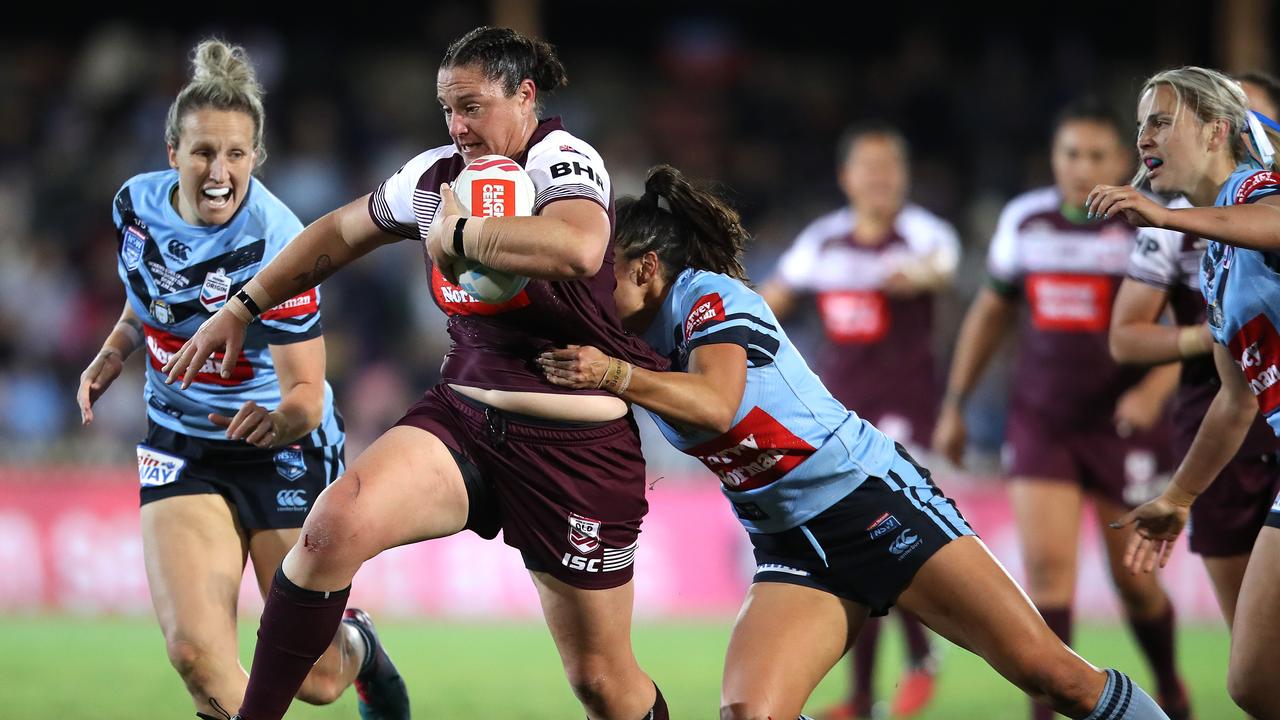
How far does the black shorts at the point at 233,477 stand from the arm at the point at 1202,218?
2.74 metres

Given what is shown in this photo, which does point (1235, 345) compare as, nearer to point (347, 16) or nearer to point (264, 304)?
point (264, 304)

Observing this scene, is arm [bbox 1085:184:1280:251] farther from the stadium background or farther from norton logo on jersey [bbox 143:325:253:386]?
the stadium background

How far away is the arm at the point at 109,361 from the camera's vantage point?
16.2 feet

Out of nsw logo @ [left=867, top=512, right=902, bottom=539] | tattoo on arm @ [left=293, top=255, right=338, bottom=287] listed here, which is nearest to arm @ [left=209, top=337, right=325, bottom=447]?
tattoo on arm @ [left=293, top=255, right=338, bottom=287]

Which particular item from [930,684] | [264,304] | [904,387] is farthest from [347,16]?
[264,304]

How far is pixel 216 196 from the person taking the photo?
15.9 feet

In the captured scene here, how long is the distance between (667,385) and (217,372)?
1744 millimetres

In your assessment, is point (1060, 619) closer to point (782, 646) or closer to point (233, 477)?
point (782, 646)

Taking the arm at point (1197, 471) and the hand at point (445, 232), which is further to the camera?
the arm at point (1197, 471)

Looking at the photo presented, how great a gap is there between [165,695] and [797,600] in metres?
4.09

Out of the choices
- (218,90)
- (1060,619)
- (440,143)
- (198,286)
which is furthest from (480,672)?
(440,143)

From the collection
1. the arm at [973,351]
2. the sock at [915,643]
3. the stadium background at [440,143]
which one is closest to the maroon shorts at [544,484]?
the stadium background at [440,143]

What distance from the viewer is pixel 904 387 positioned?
8031 millimetres

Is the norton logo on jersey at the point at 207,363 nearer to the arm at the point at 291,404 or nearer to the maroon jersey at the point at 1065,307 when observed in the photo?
the arm at the point at 291,404
